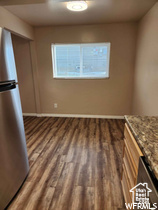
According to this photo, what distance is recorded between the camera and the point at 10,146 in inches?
52.3

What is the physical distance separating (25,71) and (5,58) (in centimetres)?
277

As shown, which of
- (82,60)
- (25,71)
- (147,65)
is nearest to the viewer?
(147,65)

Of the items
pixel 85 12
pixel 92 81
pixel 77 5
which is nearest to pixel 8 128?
pixel 77 5

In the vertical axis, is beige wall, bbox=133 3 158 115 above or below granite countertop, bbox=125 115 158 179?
above

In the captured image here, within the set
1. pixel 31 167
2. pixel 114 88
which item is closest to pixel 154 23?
pixel 114 88

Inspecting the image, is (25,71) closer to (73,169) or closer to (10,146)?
(10,146)

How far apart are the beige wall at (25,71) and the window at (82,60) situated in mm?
770

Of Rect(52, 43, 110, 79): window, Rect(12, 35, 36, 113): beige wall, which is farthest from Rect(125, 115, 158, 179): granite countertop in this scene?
Rect(12, 35, 36, 113): beige wall

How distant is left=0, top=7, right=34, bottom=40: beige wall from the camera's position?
2.29 meters

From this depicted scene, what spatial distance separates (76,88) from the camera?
146 inches

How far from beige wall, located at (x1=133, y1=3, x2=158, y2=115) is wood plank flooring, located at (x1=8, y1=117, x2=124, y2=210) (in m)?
0.87

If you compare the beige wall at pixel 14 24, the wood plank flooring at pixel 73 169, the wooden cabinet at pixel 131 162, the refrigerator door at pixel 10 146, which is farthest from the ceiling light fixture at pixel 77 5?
the wood plank flooring at pixel 73 169

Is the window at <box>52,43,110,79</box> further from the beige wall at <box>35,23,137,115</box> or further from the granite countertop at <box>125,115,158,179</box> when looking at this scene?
the granite countertop at <box>125,115,158,179</box>

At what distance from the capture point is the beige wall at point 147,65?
7.18 ft
